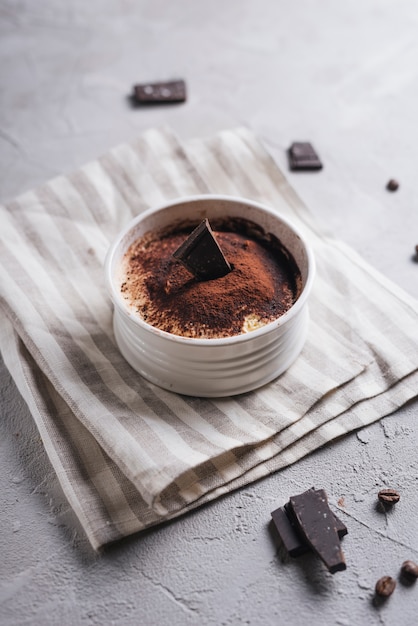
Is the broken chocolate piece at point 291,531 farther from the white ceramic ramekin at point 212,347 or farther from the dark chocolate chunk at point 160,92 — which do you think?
the dark chocolate chunk at point 160,92

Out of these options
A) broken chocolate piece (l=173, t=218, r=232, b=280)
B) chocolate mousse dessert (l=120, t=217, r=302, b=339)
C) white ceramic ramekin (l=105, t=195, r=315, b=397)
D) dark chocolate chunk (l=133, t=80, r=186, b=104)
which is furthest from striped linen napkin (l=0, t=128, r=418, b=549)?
dark chocolate chunk (l=133, t=80, r=186, b=104)

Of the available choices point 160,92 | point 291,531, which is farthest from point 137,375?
point 160,92

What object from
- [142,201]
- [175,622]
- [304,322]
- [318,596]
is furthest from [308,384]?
[142,201]

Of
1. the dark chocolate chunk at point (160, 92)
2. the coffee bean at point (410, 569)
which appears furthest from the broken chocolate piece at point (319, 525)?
the dark chocolate chunk at point (160, 92)

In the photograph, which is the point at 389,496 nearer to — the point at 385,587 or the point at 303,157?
the point at 385,587

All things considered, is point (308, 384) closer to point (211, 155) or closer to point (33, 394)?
point (33, 394)

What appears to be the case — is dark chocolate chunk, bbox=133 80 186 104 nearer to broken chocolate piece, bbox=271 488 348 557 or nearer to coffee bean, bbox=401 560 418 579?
broken chocolate piece, bbox=271 488 348 557
